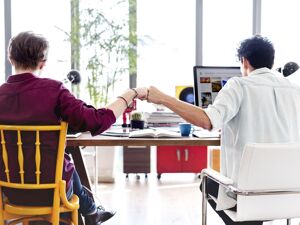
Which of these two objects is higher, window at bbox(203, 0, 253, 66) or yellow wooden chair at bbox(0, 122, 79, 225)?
window at bbox(203, 0, 253, 66)

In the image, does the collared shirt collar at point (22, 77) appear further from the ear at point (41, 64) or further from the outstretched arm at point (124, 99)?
the outstretched arm at point (124, 99)

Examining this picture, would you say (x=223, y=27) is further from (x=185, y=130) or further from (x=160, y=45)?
(x=185, y=130)

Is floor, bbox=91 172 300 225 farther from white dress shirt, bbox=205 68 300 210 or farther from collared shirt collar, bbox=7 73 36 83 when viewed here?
collared shirt collar, bbox=7 73 36 83

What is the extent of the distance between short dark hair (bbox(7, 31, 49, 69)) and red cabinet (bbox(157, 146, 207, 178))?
3.01 meters

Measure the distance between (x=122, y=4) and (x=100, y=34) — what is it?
499 millimetres

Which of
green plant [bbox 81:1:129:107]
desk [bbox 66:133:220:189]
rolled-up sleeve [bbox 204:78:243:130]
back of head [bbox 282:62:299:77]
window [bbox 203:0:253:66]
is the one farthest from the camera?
window [bbox 203:0:253:66]

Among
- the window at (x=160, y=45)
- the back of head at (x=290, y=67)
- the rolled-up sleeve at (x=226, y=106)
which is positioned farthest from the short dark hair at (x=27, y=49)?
the window at (x=160, y=45)

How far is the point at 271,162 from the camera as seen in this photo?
168 centimetres

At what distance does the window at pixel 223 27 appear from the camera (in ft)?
18.5

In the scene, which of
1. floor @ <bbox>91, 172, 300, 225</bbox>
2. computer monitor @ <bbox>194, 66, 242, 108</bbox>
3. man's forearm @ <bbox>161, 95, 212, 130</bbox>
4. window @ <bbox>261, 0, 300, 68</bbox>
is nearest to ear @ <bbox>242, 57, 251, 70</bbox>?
man's forearm @ <bbox>161, 95, 212, 130</bbox>

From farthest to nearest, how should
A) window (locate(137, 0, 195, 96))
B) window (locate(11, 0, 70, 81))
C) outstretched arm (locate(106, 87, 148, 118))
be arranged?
window (locate(137, 0, 195, 96)), window (locate(11, 0, 70, 81)), outstretched arm (locate(106, 87, 148, 118))

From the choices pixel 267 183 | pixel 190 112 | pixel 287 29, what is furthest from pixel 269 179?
pixel 287 29

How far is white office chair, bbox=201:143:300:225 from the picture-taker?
1664mm

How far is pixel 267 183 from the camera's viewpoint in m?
1.73
